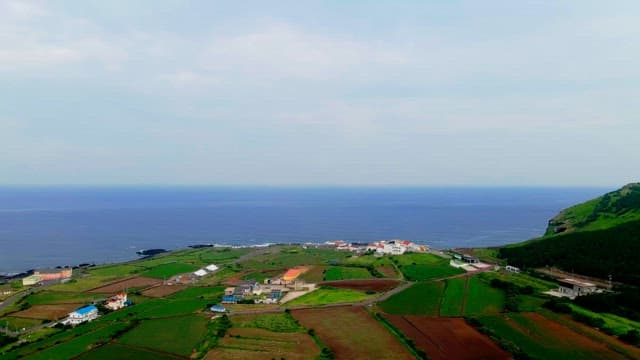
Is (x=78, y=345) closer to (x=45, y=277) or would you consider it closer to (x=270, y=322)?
(x=270, y=322)

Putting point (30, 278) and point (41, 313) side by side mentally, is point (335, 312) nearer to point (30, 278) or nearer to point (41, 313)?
point (41, 313)

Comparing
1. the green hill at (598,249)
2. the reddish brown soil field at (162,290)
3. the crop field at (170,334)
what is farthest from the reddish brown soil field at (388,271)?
the crop field at (170,334)

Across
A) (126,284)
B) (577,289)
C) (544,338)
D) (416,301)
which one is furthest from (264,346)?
(577,289)

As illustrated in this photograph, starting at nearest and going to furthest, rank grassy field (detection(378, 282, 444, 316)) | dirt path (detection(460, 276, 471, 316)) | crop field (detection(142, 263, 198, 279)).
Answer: dirt path (detection(460, 276, 471, 316)) → grassy field (detection(378, 282, 444, 316)) → crop field (detection(142, 263, 198, 279))

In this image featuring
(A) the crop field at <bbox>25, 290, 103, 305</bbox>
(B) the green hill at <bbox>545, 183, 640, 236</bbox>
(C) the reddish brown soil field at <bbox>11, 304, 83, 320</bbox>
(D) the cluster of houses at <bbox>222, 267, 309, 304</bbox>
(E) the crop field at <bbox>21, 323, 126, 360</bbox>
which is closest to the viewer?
(E) the crop field at <bbox>21, 323, 126, 360</bbox>

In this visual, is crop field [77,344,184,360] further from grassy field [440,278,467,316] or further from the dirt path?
the dirt path

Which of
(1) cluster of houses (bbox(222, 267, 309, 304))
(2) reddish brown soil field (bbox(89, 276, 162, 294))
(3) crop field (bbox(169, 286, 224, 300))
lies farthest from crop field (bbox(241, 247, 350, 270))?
(2) reddish brown soil field (bbox(89, 276, 162, 294))

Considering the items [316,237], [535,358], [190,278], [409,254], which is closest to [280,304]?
[190,278]
